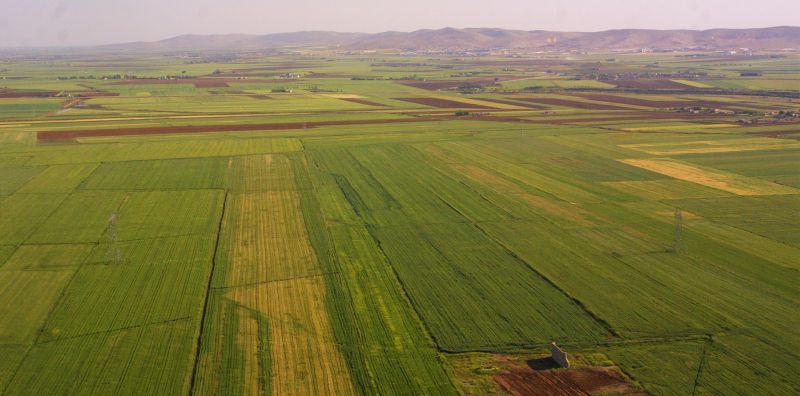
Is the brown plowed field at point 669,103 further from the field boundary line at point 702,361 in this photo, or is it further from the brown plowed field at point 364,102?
the field boundary line at point 702,361

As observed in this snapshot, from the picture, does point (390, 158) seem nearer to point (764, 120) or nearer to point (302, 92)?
point (764, 120)

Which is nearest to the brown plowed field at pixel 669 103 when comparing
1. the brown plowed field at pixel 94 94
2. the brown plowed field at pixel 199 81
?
the brown plowed field at pixel 199 81

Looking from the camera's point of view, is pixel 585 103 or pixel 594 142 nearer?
pixel 594 142

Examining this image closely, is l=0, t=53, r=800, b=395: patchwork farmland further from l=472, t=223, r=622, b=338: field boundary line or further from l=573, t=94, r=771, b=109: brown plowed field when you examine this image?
l=573, t=94, r=771, b=109: brown plowed field

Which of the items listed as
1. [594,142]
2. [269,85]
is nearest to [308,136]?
[594,142]

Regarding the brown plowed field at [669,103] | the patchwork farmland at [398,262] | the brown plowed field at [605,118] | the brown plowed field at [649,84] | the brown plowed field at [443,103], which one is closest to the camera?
the patchwork farmland at [398,262]

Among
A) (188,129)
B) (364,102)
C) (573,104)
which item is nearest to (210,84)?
(364,102)

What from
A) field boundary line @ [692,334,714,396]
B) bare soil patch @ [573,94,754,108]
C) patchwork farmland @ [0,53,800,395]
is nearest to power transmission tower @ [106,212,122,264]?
patchwork farmland @ [0,53,800,395]
